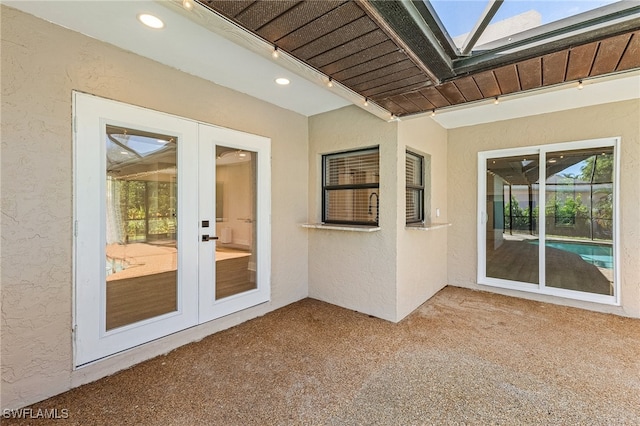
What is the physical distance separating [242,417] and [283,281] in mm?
1939

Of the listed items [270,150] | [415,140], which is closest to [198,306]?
[270,150]

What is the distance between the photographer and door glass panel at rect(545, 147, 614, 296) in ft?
11.5

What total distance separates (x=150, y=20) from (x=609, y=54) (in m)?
3.16

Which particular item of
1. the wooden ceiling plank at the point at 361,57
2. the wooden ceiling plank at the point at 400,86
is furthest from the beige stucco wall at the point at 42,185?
the wooden ceiling plank at the point at 400,86

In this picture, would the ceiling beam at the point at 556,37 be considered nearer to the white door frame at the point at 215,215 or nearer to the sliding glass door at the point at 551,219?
the white door frame at the point at 215,215

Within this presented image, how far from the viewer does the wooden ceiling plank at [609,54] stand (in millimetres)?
1742

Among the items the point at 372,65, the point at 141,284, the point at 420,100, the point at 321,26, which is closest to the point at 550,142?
the point at 420,100

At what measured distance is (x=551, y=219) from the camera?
3846mm

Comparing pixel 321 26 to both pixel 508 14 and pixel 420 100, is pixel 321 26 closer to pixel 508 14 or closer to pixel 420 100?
pixel 508 14

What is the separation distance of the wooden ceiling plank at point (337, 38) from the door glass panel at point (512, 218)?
11.6ft

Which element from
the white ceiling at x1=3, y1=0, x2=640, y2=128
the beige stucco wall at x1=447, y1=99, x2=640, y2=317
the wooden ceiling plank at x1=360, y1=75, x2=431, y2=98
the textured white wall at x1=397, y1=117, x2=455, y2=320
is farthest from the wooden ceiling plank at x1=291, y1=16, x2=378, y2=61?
the beige stucco wall at x1=447, y1=99, x2=640, y2=317

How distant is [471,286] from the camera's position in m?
4.36

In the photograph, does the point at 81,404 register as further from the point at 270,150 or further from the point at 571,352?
the point at 571,352

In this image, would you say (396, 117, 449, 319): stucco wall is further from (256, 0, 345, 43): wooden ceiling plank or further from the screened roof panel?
(256, 0, 345, 43): wooden ceiling plank
